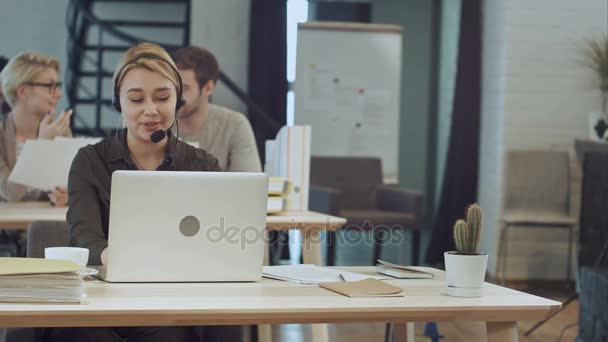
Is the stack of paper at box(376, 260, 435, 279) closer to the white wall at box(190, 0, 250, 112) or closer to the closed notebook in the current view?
the closed notebook

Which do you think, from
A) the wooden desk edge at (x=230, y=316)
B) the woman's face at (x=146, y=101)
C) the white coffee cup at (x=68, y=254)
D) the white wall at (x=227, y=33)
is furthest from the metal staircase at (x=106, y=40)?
the wooden desk edge at (x=230, y=316)

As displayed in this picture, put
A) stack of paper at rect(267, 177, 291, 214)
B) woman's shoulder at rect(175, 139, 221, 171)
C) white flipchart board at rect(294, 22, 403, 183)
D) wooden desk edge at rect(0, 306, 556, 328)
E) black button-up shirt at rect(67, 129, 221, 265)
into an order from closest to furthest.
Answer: wooden desk edge at rect(0, 306, 556, 328), black button-up shirt at rect(67, 129, 221, 265), woman's shoulder at rect(175, 139, 221, 171), stack of paper at rect(267, 177, 291, 214), white flipchart board at rect(294, 22, 403, 183)

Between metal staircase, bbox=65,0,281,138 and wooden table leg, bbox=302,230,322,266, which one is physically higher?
metal staircase, bbox=65,0,281,138

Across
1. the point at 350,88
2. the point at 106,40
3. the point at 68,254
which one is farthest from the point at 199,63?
the point at 106,40

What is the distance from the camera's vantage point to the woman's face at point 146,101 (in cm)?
230

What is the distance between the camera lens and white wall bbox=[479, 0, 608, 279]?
6320mm

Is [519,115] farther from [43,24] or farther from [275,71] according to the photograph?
[43,24]

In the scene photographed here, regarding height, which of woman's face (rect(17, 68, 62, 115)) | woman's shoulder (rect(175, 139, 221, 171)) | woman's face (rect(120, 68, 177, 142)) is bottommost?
woman's shoulder (rect(175, 139, 221, 171))

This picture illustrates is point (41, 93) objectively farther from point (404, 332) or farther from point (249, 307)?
point (249, 307)

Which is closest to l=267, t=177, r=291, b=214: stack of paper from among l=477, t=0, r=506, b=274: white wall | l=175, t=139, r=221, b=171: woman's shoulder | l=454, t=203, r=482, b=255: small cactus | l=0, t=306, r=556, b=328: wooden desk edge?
l=175, t=139, r=221, b=171: woman's shoulder

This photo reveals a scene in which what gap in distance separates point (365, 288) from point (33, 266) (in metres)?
0.64

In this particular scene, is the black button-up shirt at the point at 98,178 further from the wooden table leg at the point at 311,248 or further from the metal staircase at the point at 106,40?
the metal staircase at the point at 106,40

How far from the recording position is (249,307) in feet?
5.11

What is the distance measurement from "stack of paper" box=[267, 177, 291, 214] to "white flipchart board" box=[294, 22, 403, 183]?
11.9 feet
